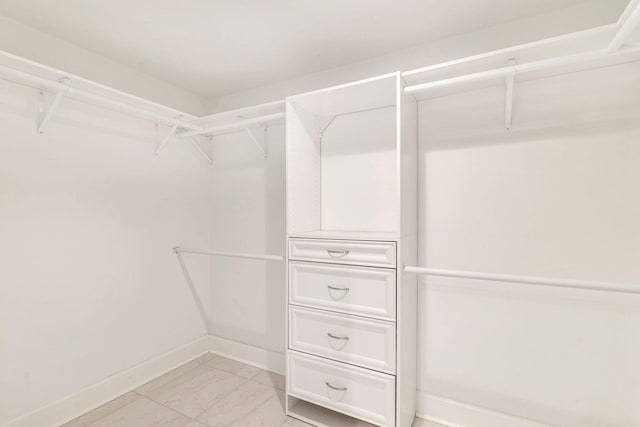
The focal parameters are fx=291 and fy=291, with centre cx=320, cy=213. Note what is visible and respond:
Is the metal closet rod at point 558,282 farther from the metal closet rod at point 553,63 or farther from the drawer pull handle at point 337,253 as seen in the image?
the metal closet rod at point 553,63

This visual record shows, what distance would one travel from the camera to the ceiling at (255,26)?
147cm

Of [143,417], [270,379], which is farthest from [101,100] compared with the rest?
[270,379]

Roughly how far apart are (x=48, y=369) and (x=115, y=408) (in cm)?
47

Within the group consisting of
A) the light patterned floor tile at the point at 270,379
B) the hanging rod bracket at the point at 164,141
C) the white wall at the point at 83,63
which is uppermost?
the white wall at the point at 83,63

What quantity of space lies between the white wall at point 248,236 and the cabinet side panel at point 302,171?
1.21 feet

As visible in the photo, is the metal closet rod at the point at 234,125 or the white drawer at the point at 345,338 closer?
the white drawer at the point at 345,338

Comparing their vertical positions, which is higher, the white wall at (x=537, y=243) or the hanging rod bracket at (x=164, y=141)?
the hanging rod bracket at (x=164, y=141)

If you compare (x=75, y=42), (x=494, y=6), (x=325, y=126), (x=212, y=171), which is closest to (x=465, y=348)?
(x=325, y=126)

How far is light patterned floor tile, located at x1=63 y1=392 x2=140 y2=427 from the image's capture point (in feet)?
5.70

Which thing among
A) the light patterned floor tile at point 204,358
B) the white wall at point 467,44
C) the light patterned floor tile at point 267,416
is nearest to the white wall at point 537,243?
the white wall at point 467,44

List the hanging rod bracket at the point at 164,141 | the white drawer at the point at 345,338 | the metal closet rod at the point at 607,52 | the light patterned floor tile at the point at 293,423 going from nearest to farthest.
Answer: the metal closet rod at the point at 607,52 < the white drawer at the point at 345,338 < the light patterned floor tile at the point at 293,423 < the hanging rod bracket at the point at 164,141

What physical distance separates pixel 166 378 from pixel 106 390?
388 millimetres

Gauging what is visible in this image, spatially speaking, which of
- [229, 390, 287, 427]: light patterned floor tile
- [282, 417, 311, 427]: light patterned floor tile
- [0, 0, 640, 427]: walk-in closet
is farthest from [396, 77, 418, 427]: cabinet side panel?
[229, 390, 287, 427]: light patterned floor tile

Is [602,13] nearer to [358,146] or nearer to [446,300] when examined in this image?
[358,146]
